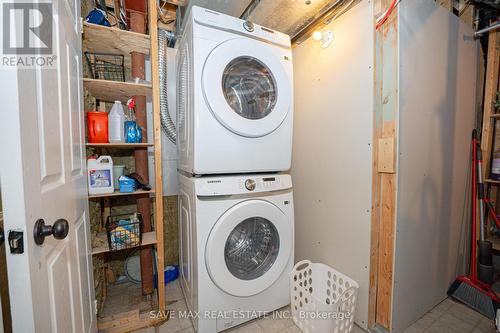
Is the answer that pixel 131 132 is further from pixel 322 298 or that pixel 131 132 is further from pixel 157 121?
pixel 322 298

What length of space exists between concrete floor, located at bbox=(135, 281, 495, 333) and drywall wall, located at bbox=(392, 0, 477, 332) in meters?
0.06

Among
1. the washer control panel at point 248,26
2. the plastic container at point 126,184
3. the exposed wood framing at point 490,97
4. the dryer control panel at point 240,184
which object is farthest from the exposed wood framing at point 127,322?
the exposed wood framing at point 490,97

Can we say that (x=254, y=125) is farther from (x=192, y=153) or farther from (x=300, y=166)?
(x=300, y=166)

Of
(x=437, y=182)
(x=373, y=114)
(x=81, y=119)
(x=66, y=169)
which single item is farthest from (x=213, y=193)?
(x=437, y=182)

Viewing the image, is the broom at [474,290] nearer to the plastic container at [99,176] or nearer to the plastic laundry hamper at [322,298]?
the plastic laundry hamper at [322,298]

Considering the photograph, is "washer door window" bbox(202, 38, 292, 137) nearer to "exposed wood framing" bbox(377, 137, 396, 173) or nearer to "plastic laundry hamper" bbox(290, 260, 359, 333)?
"exposed wood framing" bbox(377, 137, 396, 173)

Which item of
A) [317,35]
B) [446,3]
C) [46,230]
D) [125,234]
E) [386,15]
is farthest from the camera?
[446,3]

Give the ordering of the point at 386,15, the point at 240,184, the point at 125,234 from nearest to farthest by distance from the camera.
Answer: the point at 386,15, the point at 240,184, the point at 125,234

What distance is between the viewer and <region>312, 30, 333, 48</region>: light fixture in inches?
57.5

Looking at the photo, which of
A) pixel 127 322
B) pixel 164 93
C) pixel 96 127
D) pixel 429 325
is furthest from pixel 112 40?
pixel 429 325

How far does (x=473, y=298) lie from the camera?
4.95 ft

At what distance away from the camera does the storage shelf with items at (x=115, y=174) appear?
1312mm

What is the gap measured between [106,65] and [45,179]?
4.34 ft

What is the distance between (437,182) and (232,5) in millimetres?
1896
